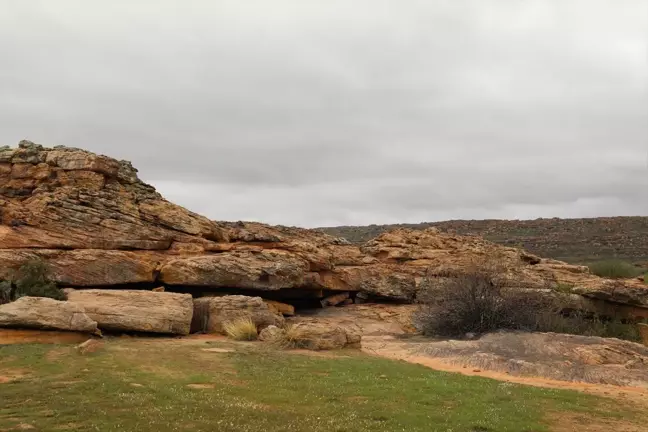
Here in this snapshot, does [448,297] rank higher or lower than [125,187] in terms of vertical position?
lower

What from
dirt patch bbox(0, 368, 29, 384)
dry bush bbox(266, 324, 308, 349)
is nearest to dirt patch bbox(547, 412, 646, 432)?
dry bush bbox(266, 324, 308, 349)

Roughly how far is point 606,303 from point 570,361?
45.6 feet

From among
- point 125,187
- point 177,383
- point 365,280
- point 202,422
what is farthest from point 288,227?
point 202,422

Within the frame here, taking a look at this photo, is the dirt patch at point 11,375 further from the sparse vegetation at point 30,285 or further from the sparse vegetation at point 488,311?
the sparse vegetation at point 488,311

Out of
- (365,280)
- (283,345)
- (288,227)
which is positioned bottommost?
(283,345)

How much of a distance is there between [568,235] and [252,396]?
7157 cm

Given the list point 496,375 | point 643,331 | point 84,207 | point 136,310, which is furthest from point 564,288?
point 84,207

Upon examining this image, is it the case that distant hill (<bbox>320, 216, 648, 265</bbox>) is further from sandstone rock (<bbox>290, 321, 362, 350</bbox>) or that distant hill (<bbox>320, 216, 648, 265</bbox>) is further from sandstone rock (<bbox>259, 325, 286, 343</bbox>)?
sandstone rock (<bbox>259, 325, 286, 343</bbox>)

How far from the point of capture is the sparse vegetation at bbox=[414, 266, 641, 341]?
26.7 meters

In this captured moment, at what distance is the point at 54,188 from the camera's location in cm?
2794

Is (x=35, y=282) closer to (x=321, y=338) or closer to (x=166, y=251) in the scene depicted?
(x=166, y=251)

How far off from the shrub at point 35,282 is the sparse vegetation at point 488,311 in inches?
678

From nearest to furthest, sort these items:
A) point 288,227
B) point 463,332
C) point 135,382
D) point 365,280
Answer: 1. point 135,382
2. point 463,332
3. point 365,280
4. point 288,227

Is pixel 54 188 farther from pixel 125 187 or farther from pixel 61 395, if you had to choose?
pixel 61 395
